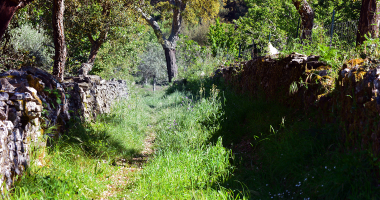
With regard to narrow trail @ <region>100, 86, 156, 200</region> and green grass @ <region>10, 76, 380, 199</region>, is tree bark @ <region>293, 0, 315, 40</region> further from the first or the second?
narrow trail @ <region>100, 86, 156, 200</region>

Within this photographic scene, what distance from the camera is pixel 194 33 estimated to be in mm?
37875

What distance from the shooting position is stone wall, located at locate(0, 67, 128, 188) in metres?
3.08

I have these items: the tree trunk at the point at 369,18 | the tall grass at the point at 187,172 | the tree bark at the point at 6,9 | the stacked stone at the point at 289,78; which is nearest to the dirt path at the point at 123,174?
the tall grass at the point at 187,172

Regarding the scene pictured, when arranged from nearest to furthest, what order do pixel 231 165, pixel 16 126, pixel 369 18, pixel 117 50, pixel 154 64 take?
pixel 16 126, pixel 231 165, pixel 369 18, pixel 117 50, pixel 154 64

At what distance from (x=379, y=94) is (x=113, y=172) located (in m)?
3.84

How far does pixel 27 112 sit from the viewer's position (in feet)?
11.8

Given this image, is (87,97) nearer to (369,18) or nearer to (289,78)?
(289,78)

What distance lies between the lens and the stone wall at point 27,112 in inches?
121

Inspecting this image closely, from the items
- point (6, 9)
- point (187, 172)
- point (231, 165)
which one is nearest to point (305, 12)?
point (231, 165)

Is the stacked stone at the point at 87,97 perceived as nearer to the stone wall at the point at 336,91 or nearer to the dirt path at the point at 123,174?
the dirt path at the point at 123,174

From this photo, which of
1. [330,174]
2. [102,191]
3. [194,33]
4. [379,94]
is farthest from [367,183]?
[194,33]

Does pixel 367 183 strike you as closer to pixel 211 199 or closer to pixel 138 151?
pixel 211 199

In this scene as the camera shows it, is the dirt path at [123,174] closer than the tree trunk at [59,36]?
Yes

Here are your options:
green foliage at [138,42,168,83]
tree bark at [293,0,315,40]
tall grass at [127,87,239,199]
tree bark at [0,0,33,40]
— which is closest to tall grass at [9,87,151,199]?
tall grass at [127,87,239,199]
